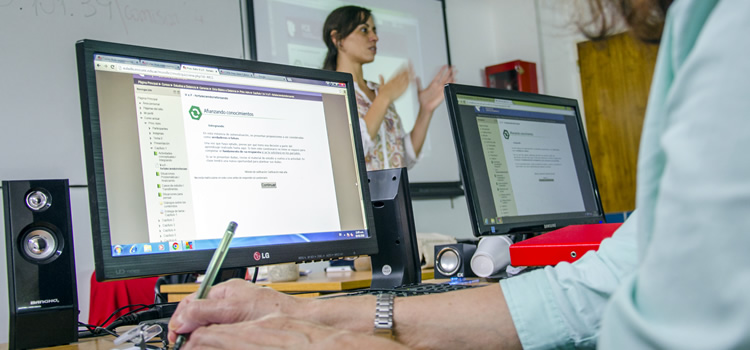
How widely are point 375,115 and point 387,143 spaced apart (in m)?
0.21

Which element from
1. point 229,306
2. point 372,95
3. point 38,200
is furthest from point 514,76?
point 229,306

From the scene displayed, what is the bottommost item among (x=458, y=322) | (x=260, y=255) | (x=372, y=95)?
(x=458, y=322)

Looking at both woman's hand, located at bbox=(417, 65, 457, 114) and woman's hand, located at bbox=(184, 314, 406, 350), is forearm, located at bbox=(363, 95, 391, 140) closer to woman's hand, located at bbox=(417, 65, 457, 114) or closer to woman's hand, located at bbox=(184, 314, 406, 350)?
woman's hand, located at bbox=(417, 65, 457, 114)

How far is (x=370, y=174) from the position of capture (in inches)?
53.7

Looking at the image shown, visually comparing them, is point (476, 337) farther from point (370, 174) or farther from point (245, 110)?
point (370, 174)

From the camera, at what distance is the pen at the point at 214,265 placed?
0.66 metres

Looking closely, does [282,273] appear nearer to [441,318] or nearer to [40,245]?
[40,245]

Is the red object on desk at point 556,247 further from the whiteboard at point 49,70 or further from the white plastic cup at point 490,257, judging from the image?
the whiteboard at point 49,70

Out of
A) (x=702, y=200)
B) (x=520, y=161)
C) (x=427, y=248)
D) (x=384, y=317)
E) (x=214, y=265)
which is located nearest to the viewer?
(x=702, y=200)

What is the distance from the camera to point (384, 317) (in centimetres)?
77

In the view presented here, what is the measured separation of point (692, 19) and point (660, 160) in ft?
0.29

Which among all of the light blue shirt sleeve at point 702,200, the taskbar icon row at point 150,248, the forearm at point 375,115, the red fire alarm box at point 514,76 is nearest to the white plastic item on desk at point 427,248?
the taskbar icon row at point 150,248

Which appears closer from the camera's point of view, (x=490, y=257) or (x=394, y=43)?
(x=490, y=257)

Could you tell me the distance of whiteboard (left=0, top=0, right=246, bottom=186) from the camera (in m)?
2.53
